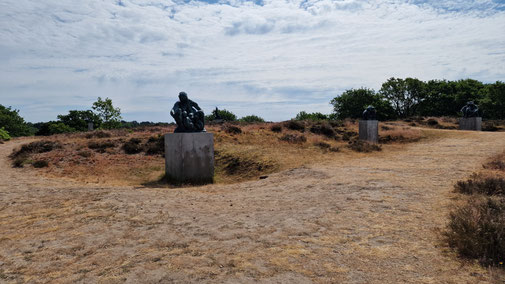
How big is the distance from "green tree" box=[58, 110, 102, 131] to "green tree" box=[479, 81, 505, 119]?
198 feet

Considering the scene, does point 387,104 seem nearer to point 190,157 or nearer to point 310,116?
point 310,116

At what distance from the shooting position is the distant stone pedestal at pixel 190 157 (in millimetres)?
11445

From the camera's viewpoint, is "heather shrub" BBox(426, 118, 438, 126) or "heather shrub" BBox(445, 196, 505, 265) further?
"heather shrub" BBox(426, 118, 438, 126)

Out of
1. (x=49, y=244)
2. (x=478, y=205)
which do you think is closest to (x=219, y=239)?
(x=49, y=244)

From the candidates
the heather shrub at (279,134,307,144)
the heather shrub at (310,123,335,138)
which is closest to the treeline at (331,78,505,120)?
the heather shrub at (310,123,335,138)

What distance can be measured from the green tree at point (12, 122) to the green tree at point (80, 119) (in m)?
5.88

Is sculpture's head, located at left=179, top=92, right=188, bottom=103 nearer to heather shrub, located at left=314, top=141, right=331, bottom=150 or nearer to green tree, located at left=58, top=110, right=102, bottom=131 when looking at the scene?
heather shrub, located at left=314, top=141, right=331, bottom=150

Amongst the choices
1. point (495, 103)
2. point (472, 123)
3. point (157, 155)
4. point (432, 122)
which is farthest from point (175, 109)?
point (495, 103)

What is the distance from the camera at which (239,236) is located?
14.4 feet

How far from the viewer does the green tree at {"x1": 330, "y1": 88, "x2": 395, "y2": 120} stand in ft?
163

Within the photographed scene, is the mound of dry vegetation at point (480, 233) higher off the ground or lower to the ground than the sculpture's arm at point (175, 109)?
lower

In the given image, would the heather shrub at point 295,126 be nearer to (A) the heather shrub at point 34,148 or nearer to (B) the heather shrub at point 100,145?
(B) the heather shrub at point 100,145

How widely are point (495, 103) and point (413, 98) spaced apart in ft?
42.8

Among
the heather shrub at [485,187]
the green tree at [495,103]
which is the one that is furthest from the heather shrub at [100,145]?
the green tree at [495,103]
